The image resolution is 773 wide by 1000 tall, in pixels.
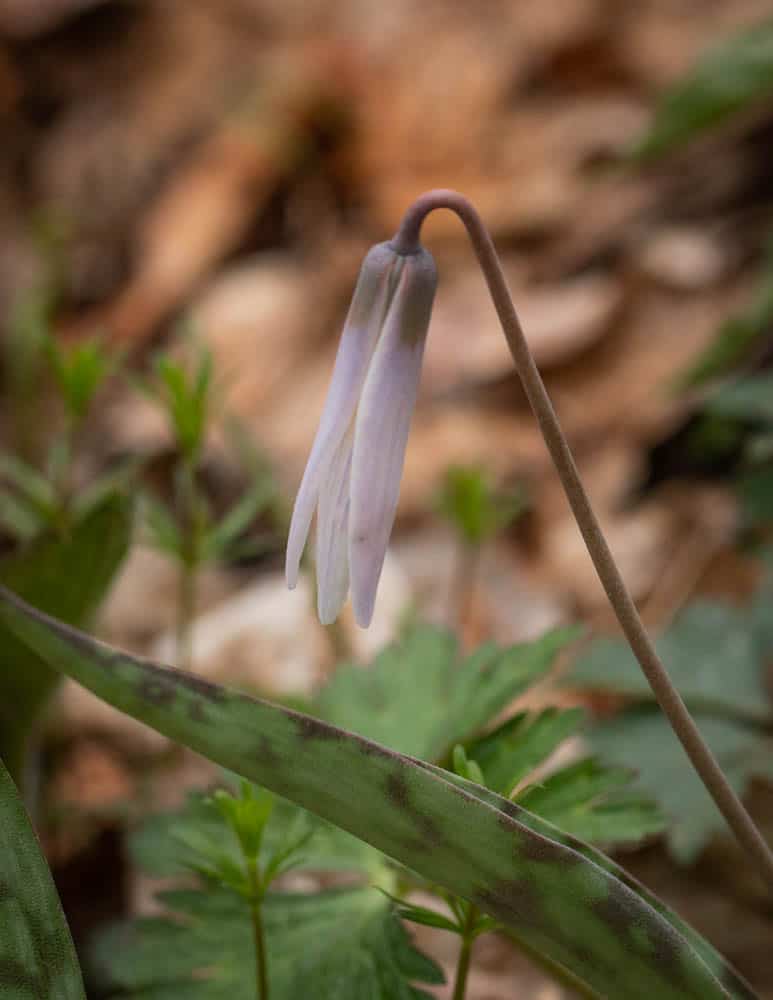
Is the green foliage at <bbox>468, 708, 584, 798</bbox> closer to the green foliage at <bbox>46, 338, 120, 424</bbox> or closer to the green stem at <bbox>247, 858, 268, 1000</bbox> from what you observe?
the green stem at <bbox>247, 858, 268, 1000</bbox>

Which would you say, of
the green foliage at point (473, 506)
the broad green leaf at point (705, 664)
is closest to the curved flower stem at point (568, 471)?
the broad green leaf at point (705, 664)

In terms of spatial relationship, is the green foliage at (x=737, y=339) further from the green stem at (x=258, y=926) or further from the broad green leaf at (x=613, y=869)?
the green stem at (x=258, y=926)

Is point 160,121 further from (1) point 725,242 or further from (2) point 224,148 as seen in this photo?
(1) point 725,242

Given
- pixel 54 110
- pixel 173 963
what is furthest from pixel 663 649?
pixel 54 110

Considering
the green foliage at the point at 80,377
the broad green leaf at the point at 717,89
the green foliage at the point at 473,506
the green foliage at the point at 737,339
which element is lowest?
the green foliage at the point at 80,377

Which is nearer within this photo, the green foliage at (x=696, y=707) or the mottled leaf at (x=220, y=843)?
the mottled leaf at (x=220, y=843)

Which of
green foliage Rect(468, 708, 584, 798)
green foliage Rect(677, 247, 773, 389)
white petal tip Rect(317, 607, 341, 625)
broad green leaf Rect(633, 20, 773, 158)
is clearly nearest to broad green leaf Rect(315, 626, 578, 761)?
green foliage Rect(468, 708, 584, 798)

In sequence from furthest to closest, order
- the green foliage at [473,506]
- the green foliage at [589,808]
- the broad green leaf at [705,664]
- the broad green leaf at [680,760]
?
the green foliage at [473,506]
the broad green leaf at [705,664]
the broad green leaf at [680,760]
the green foliage at [589,808]

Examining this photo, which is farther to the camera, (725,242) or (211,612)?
(725,242)
